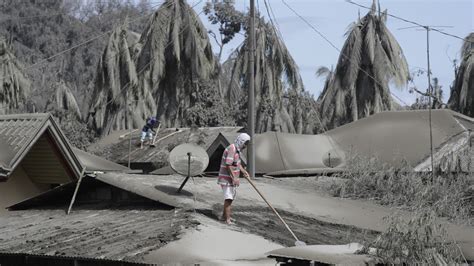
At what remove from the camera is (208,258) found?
1023 cm

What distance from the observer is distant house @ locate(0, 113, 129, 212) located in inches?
639

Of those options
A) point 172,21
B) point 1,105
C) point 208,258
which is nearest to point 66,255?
point 208,258

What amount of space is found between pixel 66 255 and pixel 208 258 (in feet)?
6.66

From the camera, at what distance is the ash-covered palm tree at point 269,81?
34.5 meters

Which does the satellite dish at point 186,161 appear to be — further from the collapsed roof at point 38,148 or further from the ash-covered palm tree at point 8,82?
the ash-covered palm tree at point 8,82

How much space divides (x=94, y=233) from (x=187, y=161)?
6.69ft

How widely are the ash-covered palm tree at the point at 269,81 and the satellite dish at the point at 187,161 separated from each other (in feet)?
53.7

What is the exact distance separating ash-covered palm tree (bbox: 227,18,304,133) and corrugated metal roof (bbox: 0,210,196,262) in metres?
16.7

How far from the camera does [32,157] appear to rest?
18.5m

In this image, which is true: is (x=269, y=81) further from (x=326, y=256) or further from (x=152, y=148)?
(x=326, y=256)

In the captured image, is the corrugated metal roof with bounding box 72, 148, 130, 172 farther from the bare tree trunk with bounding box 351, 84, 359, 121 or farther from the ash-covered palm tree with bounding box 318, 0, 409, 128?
the bare tree trunk with bounding box 351, 84, 359, 121

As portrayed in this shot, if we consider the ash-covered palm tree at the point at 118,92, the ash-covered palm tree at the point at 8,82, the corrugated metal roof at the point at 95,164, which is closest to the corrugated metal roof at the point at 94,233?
the corrugated metal roof at the point at 95,164

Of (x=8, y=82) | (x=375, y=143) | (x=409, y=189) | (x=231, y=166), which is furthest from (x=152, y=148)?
(x=231, y=166)

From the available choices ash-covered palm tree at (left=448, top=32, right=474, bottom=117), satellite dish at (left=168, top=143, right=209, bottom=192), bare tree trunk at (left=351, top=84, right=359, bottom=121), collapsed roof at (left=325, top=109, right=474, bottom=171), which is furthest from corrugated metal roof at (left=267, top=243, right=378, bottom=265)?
ash-covered palm tree at (left=448, top=32, right=474, bottom=117)
